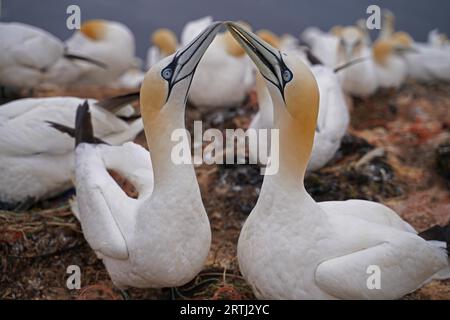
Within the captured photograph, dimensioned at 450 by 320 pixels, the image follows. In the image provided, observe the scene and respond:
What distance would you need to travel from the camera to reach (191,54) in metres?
2.30

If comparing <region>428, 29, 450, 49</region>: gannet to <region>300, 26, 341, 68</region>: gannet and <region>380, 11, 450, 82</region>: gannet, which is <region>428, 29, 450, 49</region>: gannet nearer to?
<region>380, 11, 450, 82</region>: gannet

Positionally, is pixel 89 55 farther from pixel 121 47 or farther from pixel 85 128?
pixel 85 128

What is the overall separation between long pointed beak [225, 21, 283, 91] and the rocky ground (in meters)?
0.99

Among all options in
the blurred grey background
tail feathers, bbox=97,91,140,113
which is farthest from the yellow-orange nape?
tail feathers, bbox=97,91,140,113

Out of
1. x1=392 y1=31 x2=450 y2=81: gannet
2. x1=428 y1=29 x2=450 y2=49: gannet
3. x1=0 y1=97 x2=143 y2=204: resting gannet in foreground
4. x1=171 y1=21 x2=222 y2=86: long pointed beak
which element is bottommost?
x1=0 y1=97 x2=143 y2=204: resting gannet in foreground

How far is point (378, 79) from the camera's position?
7020mm

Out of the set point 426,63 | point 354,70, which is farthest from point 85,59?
point 426,63

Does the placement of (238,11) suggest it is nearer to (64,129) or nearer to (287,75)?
(64,129)

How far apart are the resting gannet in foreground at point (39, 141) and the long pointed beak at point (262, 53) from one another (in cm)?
139

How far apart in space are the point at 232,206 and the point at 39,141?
115 cm

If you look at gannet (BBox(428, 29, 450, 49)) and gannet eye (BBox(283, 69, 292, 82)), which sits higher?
gannet (BBox(428, 29, 450, 49))

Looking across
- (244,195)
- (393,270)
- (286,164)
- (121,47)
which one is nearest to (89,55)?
(121,47)

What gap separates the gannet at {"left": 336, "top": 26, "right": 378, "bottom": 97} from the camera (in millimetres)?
6273
